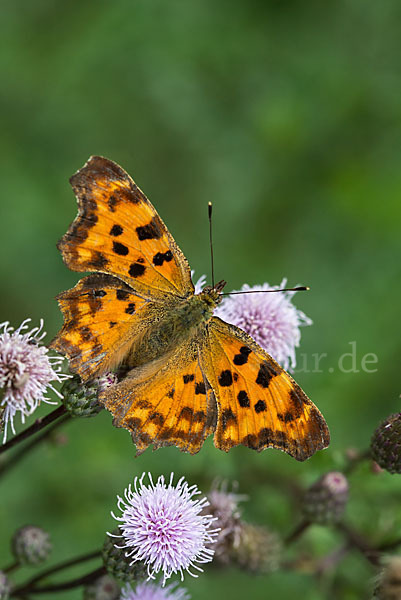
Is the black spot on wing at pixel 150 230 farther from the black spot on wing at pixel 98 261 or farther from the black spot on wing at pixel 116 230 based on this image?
the black spot on wing at pixel 98 261

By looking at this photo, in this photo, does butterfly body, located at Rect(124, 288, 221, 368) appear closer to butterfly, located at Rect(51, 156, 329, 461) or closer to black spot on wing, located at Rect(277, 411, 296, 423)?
butterfly, located at Rect(51, 156, 329, 461)

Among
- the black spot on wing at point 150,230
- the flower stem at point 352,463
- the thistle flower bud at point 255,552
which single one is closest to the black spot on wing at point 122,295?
the black spot on wing at point 150,230

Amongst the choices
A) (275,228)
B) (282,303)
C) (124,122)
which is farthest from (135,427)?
(124,122)

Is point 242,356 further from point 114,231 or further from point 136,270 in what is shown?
point 114,231

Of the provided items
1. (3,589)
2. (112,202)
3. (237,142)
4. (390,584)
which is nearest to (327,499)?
(390,584)

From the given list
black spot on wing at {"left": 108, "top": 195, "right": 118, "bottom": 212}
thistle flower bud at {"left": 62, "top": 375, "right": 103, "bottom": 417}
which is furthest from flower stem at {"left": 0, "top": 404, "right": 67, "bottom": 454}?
black spot on wing at {"left": 108, "top": 195, "right": 118, "bottom": 212}
